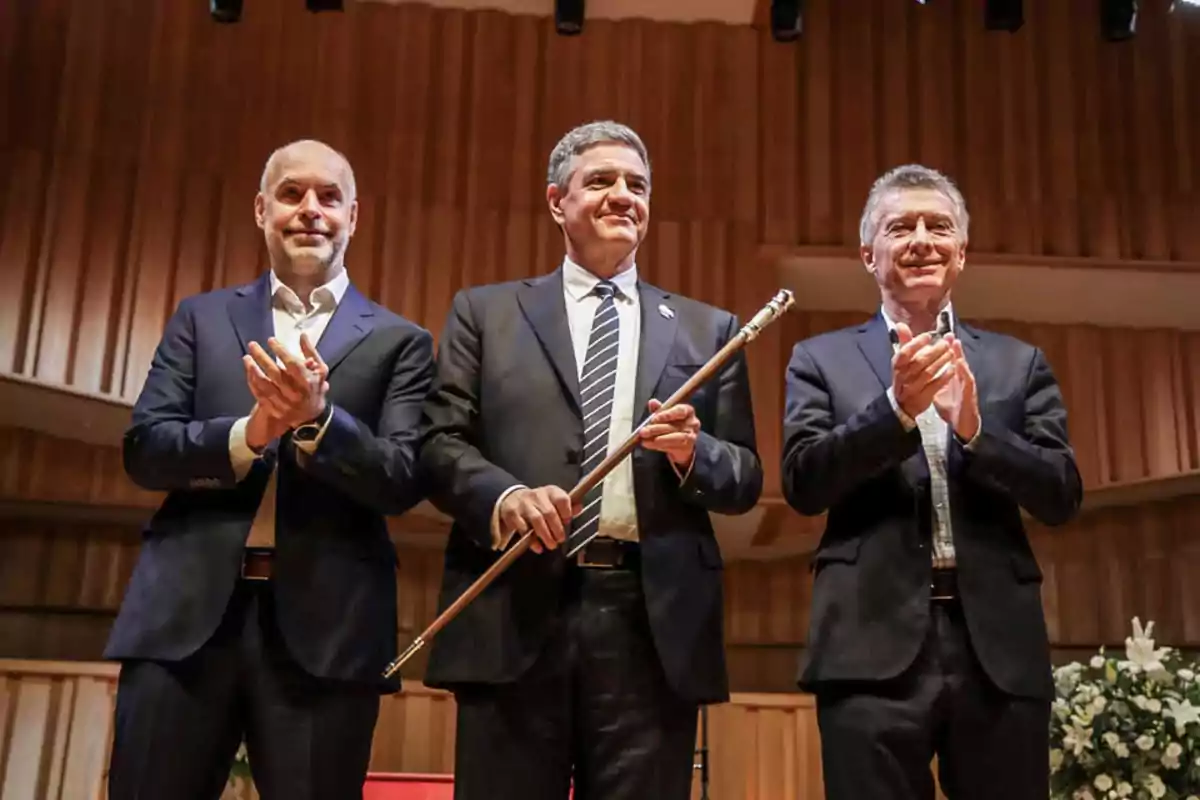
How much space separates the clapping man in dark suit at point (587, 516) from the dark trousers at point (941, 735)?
0.21 metres

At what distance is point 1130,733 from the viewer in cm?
292

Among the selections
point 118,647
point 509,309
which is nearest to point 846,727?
point 509,309

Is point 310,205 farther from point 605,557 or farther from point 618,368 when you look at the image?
point 605,557

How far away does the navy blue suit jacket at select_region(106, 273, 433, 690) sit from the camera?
63.2 inches

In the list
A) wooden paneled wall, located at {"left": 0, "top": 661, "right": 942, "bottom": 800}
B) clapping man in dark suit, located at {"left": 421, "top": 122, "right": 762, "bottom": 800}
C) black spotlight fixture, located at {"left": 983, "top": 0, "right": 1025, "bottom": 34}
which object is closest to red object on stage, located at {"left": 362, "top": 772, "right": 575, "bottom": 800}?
wooden paneled wall, located at {"left": 0, "top": 661, "right": 942, "bottom": 800}

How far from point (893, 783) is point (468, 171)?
365 centimetres

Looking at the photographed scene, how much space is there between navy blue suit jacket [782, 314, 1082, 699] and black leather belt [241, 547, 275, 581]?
2.45 ft

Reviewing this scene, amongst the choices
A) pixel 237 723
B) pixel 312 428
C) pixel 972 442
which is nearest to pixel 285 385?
pixel 312 428

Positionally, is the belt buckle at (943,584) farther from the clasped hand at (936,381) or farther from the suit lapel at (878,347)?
the suit lapel at (878,347)

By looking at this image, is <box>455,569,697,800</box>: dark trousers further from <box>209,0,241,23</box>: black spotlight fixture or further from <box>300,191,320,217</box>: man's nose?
<box>209,0,241,23</box>: black spotlight fixture

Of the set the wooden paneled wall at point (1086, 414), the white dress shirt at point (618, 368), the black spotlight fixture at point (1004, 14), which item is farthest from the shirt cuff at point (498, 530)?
the black spotlight fixture at point (1004, 14)

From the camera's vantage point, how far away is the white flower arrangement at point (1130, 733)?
2844 mm

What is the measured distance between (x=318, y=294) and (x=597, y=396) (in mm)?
489

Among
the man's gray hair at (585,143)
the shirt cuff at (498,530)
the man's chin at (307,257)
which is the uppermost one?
the man's gray hair at (585,143)
